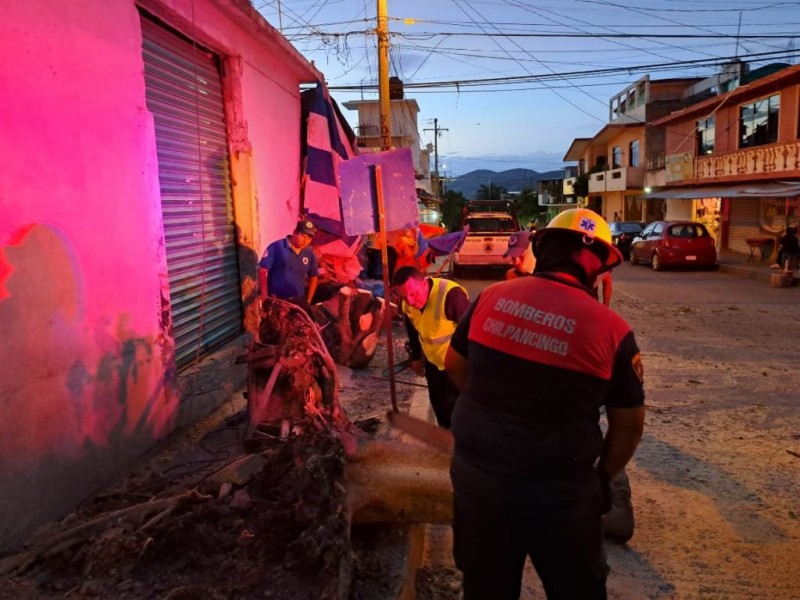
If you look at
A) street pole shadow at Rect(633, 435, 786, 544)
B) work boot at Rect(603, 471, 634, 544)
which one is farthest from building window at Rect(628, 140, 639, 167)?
work boot at Rect(603, 471, 634, 544)

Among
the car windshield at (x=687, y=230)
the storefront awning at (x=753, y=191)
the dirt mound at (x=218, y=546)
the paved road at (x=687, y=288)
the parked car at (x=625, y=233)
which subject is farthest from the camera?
the parked car at (x=625, y=233)

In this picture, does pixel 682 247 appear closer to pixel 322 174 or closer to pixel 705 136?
pixel 705 136

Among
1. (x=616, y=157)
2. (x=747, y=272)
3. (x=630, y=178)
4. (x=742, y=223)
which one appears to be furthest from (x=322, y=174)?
(x=616, y=157)

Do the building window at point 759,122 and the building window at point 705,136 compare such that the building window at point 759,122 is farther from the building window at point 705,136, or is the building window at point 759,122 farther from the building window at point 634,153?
the building window at point 634,153

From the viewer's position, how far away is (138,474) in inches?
166

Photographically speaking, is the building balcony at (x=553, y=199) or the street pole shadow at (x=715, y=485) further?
the building balcony at (x=553, y=199)

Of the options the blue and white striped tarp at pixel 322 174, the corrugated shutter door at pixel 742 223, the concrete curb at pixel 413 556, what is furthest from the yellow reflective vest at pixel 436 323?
the corrugated shutter door at pixel 742 223

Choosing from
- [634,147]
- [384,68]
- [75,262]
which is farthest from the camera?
[634,147]

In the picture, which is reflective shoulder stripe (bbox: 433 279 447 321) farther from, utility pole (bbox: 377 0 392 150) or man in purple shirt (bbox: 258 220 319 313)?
utility pole (bbox: 377 0 392 150)

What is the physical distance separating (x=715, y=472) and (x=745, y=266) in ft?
58.9

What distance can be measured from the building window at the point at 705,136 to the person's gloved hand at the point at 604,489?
1122 inches

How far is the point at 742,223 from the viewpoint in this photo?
25.6 meters

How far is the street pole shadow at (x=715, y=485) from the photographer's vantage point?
3.94 metres

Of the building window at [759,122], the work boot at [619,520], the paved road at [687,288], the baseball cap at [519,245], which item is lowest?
the paved road at [687,288]
